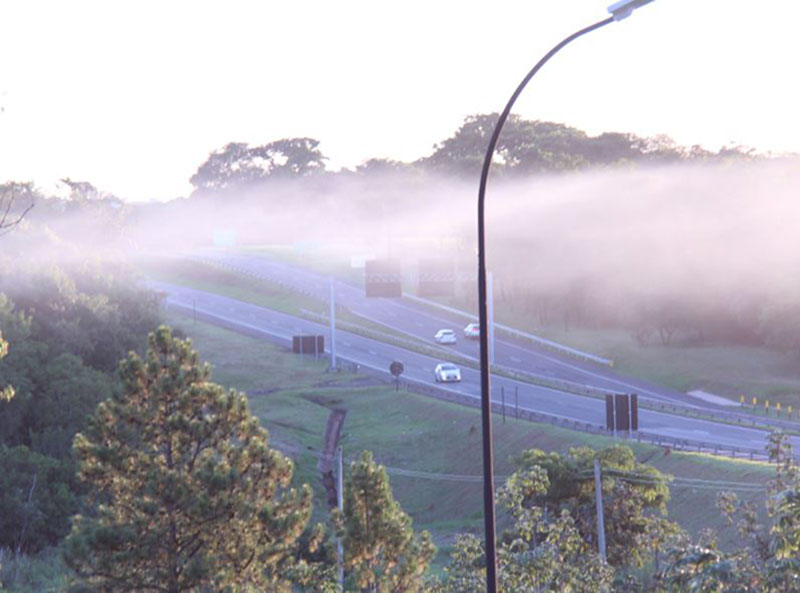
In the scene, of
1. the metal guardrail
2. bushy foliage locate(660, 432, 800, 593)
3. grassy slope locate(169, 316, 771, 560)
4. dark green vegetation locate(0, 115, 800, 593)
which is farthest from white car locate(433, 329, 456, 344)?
bushy foliage locate(660, 432, 800, 593)

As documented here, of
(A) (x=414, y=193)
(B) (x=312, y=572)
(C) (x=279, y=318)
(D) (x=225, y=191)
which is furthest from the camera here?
(D) (x=225, y=191)

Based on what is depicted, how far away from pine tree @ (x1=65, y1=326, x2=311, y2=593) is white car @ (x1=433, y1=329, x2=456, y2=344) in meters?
55.1

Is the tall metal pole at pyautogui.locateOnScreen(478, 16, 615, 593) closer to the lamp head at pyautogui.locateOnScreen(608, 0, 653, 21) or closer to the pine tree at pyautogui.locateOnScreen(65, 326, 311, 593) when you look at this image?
the lamp head at pyautogui.locateOnScreen(608, 0, 653, 21)

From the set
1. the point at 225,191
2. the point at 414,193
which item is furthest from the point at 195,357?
the point at 225,191

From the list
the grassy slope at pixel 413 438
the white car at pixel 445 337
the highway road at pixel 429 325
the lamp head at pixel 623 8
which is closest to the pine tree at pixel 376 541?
the lamp head at pixel 623 8

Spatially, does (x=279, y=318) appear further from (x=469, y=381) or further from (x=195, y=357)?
(x=195, y=357)

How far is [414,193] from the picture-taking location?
73.5 meters

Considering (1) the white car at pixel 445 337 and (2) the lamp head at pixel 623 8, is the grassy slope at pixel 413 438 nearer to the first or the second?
(1) the white car at pixel 445 337

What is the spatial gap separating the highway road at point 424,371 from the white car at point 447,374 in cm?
48

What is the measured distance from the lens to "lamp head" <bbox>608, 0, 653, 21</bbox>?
9.82 meters

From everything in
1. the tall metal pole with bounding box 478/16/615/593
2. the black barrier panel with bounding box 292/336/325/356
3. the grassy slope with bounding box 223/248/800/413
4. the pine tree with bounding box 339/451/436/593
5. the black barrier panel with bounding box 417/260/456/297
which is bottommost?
the grassy slope with bounding box 223/248/800/413

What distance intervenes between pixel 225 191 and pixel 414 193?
212ft

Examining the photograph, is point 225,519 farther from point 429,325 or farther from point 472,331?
point 429,325

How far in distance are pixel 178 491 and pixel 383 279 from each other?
4259 centimetres
